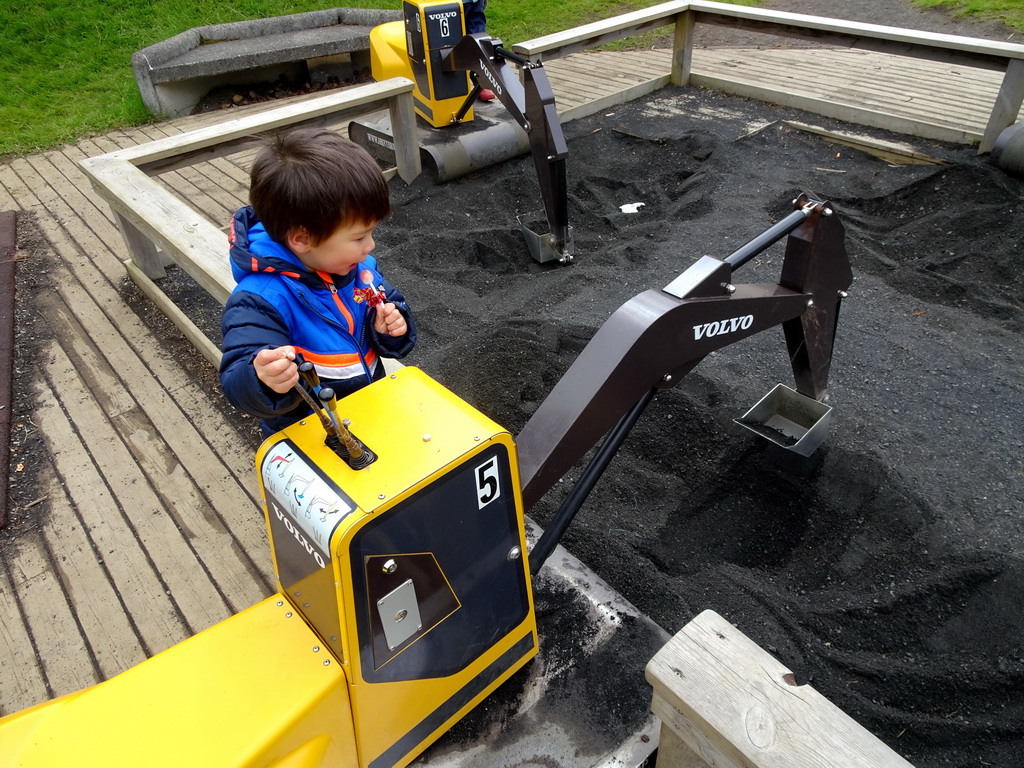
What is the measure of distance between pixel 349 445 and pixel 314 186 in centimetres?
54

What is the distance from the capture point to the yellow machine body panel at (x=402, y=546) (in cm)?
121

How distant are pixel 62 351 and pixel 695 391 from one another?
2.93 metres

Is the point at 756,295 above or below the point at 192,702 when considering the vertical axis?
above

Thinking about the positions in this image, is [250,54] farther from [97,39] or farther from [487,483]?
[487,483]

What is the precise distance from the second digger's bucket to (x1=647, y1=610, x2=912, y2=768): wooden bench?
1402 mm

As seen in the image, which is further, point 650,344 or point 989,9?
point 989,9

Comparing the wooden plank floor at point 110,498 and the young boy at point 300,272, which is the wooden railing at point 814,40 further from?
the young boy at point 300,272

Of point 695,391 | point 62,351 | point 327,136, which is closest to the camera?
point 327,136

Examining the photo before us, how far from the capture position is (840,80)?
19.7 feet

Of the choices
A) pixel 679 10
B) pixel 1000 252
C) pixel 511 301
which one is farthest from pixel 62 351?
pixel 679 10

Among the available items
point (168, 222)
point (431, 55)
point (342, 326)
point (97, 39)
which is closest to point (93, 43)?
point (97, 39)

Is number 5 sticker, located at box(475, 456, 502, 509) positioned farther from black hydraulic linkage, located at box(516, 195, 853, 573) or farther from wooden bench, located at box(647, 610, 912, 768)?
wooden bench, located at box(647, 610, 912, 768)

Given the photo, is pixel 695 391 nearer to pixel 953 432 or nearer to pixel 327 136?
pixel 953 432

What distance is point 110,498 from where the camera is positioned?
8.29ft
